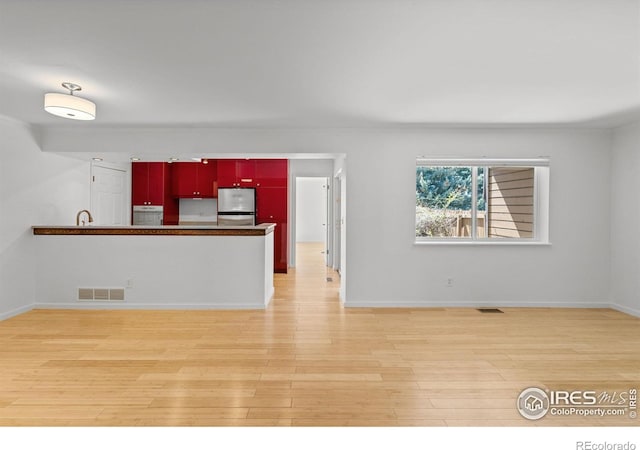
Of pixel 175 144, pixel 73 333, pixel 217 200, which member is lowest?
pixel 73 333

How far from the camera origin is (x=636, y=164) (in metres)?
4.34

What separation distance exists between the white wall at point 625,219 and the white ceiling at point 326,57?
77 centimetres

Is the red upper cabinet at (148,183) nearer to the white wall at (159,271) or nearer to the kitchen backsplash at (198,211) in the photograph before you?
the kitchen backsplash at (198,211)

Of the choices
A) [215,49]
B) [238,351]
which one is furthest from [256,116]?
[238,351]

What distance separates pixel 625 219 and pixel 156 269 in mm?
Answer: 5924

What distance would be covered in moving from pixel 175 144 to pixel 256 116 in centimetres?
130

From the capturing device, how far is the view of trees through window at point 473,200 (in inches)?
193

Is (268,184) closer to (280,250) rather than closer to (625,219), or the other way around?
(280,250)

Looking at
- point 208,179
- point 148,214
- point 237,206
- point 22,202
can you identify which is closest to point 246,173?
point 237,206

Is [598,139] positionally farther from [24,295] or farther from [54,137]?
[24,295]

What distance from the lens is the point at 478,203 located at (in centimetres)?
492

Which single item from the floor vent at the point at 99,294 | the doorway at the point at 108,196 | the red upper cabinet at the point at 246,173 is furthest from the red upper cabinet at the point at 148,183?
the floor vent at the point at 99,294

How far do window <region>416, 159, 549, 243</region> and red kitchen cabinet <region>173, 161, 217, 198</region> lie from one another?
435 centimetres
